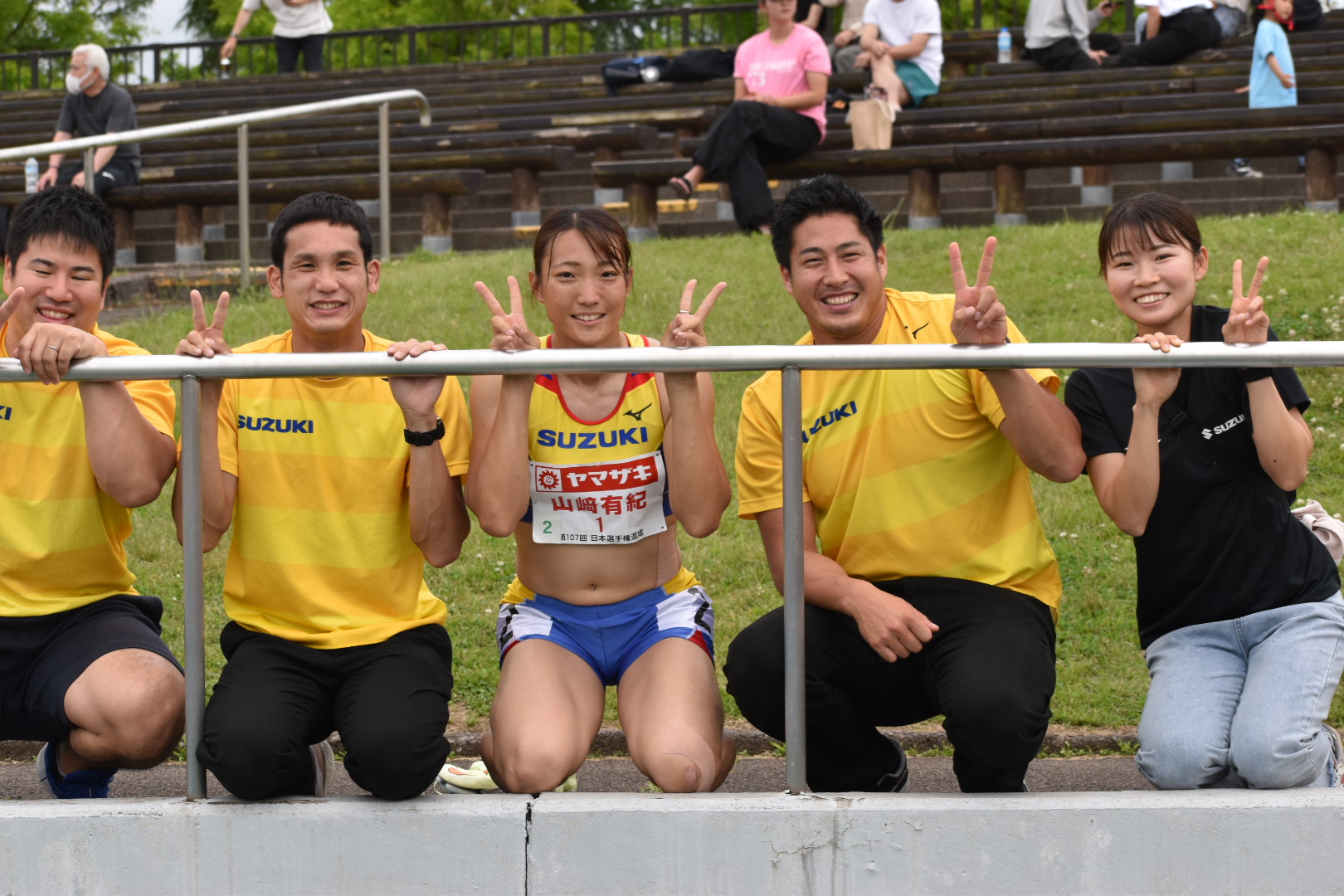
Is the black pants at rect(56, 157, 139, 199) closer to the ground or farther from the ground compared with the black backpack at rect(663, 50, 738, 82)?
closer to the ground

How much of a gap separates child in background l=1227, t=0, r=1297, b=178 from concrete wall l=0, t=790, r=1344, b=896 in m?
9.44

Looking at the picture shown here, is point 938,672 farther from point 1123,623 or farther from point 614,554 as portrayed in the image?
point 1123,623

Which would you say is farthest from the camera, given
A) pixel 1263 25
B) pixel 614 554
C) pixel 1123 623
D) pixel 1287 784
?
pixel 1263 25

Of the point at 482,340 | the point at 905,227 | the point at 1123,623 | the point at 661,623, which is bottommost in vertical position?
the point at 1123,623

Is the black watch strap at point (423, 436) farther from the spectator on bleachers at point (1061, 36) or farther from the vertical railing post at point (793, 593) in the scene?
the spectator on bleachers at point (1061, 36)

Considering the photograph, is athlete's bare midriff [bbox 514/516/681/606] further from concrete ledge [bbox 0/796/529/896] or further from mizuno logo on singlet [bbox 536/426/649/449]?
concrete ledge [bbox 0/796/529/896]

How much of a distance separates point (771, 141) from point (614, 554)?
703cm

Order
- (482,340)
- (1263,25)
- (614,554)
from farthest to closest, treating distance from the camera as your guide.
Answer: (1263,25) → (482,340) → (614,554)

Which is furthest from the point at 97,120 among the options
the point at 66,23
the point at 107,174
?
the point at 66,23

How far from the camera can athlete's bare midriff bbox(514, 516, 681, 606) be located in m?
3.87

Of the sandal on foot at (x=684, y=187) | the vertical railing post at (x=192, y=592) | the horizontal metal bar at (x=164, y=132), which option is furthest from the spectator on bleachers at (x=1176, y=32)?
the vertical railing post at (x=192, y=592)

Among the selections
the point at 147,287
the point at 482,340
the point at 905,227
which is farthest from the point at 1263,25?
the point at 147,287

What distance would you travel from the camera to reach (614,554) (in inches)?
152

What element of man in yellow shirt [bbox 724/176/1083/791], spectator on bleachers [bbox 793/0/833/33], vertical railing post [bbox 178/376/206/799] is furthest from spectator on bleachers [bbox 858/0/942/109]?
vertical railing post [bbox 178/376/206/799]
